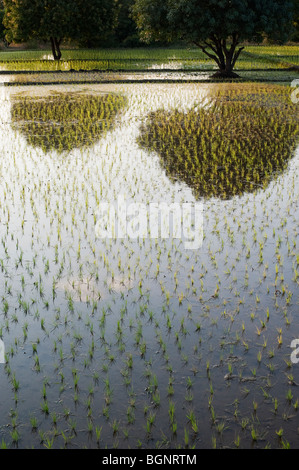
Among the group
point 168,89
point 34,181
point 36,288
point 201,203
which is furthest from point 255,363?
point 168,89

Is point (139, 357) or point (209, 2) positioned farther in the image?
point (209, 2)

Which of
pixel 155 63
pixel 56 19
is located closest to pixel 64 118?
pixel 155 63

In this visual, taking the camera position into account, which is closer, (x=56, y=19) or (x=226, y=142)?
(x=226, y=142)

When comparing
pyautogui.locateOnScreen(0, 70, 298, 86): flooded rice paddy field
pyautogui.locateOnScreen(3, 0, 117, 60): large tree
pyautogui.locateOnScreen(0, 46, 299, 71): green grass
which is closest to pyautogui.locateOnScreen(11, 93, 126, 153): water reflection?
pyautogui.locateOnScreen(0, 70, 298, 86): flooded rice paddy field

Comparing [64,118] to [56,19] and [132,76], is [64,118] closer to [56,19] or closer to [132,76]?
[132,76]

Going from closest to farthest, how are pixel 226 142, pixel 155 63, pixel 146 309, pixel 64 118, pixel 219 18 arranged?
1. pixel 146 309
2. pixel 226 142
3. pixel 64 118
4. pixel 219 18
5. pixel 155 63

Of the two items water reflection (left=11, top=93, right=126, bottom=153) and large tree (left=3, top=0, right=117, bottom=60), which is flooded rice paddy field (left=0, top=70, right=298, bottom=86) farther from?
large tree (left=3, top=0, right=117, bottom=60)

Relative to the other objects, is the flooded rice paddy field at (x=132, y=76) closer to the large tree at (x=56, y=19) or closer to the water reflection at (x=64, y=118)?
the water reflection at (x=64, y=118)

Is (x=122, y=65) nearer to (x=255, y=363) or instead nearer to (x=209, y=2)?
(x=209, y=2)
